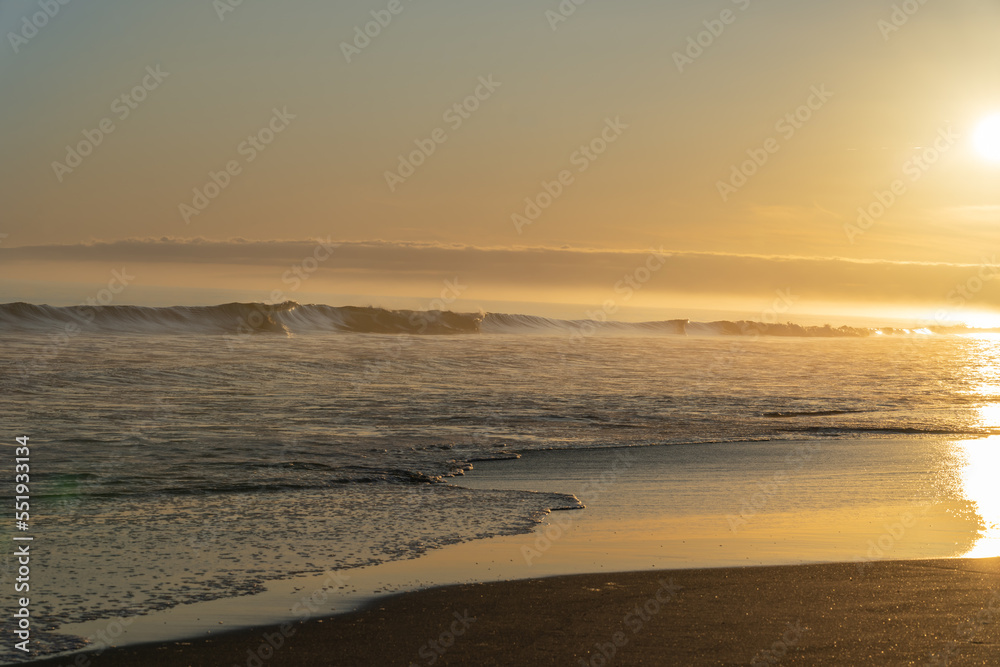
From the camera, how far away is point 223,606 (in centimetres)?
571

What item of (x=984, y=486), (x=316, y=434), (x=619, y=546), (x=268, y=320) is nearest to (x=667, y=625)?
(x=619, y=546)

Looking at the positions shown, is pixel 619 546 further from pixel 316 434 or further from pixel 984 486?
pixel 316 434

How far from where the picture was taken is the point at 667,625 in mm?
5363

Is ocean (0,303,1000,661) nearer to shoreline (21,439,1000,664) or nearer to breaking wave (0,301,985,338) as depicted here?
shoreline (21,439,1000,664)

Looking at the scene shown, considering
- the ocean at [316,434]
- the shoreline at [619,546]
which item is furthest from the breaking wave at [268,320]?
the shoreline at [619,546]

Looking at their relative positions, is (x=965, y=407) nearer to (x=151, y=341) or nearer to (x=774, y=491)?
(x=774, y=491)

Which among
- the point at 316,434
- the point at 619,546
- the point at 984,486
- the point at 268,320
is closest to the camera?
the point at 619,546

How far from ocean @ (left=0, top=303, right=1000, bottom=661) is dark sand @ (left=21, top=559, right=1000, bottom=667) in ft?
3.74

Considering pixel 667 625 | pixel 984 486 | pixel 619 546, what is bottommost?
pixel 667 625

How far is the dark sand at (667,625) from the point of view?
15.8 feet

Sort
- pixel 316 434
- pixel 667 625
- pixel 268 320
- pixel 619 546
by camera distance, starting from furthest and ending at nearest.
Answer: pixel 268 320
pixel 316 434
pixel 619 546
pixel 667 625

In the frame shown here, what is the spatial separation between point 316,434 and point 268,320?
1583 inches

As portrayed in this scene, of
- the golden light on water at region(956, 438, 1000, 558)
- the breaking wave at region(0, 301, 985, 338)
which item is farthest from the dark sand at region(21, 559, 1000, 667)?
the breaking wave at region(0, 301, 985, 338)

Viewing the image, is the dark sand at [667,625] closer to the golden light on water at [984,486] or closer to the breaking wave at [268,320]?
the golden light on water at [984,486]
